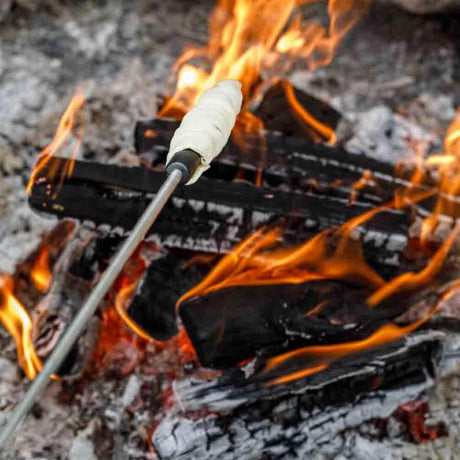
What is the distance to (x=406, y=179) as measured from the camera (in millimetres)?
2203

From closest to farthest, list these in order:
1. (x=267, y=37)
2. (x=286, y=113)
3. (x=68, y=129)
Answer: (x=286, y=113) → (x=68, y=129) → (x=267, y=37)

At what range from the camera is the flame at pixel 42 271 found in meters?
2.10

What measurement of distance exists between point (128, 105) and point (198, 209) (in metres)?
1.15

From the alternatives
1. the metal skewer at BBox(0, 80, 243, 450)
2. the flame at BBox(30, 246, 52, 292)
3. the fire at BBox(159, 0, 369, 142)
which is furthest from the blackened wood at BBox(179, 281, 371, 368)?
the fire at BBox(159, 0, 369, 142)

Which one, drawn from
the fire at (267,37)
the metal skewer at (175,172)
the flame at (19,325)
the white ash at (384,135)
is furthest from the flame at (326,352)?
the fire at (267,37)

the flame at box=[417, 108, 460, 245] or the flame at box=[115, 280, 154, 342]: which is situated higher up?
the flame at box=[417, 108, 460, 245]

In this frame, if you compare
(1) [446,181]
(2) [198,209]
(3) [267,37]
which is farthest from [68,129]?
(1) [446,181]

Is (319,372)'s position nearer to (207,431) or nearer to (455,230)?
(207,431)

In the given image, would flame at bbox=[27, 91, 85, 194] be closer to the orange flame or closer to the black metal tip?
the black metal tip

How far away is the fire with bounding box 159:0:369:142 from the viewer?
10.2 ft

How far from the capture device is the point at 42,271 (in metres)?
2.14

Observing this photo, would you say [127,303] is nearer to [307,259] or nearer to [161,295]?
[161,295]

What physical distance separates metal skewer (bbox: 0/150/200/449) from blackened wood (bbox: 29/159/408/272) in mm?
557

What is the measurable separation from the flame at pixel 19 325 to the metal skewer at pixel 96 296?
2.16ft
